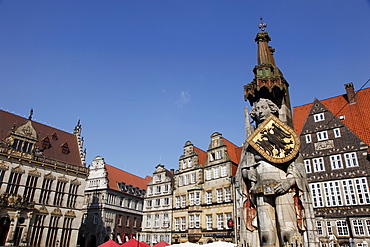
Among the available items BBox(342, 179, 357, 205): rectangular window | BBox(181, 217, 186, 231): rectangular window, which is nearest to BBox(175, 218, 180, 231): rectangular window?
BBox(181, 217, 186, 231): rectangular window

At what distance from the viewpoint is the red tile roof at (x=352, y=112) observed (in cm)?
2358

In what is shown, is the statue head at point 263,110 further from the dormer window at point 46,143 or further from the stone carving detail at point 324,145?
the dormer window at point 46,143

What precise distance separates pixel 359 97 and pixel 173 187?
898 inches

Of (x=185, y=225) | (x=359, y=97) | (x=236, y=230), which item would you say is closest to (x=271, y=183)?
(x=236, y=230)

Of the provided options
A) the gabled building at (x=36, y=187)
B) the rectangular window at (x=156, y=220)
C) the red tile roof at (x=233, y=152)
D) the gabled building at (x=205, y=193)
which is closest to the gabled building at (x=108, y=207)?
the rectangular window at (x=156, y=220)

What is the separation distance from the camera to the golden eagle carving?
10.6 meters

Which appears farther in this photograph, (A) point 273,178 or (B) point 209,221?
(B) point 209,221

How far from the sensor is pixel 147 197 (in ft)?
126

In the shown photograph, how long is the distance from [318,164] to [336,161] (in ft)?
4.76

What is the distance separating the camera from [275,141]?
1095 centimetres

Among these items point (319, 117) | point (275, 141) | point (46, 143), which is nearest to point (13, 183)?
point (46, 143)

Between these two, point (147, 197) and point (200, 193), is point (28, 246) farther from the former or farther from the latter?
point (200, 193)

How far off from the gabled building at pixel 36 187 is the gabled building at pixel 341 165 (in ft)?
88.3

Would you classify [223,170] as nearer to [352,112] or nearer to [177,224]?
[177,224]
